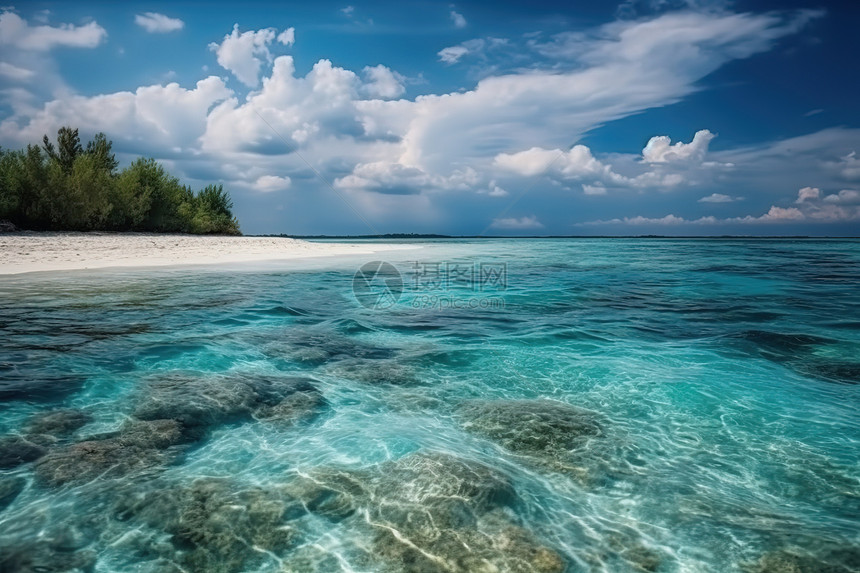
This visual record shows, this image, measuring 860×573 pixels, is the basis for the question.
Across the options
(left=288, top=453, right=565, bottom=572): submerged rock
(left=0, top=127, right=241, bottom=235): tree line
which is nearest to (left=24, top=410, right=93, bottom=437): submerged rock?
(left=288, top=453, right=565, bottom=572): submerged rock

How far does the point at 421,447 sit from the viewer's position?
447cm

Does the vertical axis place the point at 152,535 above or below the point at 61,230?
below

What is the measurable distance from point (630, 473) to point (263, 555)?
3.07 metres

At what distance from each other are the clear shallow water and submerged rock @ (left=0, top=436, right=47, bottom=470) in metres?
0.03

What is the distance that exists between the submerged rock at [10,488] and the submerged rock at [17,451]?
25 centimetres

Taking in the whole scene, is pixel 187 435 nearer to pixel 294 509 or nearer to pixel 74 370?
pixel 294 509

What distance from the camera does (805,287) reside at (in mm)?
17891

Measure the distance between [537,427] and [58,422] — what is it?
493 cm

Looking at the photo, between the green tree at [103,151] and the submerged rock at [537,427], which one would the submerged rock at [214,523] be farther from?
the green tree at [103,151]

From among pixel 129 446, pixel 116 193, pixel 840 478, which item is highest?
pixel 116 193

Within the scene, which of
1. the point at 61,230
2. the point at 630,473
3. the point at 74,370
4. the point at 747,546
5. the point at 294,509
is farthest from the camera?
the point at 61,230

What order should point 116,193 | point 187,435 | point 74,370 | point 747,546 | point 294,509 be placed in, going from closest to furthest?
point 747,546 → point 294,509 → point 187,435 → point 74,370 → point 116,193

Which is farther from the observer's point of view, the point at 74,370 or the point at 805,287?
the point at 805,287

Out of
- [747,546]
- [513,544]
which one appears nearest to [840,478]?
[747,546]
